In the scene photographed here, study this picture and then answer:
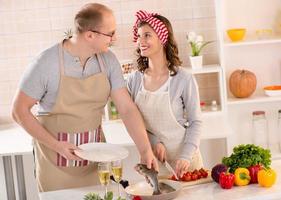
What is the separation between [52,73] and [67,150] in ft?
1.24

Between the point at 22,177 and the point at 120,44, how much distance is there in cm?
123

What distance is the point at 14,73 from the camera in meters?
4.77

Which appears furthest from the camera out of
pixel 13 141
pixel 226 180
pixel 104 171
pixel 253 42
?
pixel 253 42

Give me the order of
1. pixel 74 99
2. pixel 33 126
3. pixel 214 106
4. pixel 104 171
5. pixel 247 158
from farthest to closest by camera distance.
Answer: pixel 214 106
pixel 74 99
pixel 33 126
pixel 247 158
pixel 104 171

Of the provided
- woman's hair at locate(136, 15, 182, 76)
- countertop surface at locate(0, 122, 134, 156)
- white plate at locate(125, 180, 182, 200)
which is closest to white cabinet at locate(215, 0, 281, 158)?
countertop surface at locate(0, 122, 134, 156)

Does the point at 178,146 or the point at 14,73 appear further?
the point at 14,73

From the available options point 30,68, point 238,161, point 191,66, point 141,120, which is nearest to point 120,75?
point 141,120

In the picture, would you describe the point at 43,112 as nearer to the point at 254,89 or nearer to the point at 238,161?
the point at 238,161

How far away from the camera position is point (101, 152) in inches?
112

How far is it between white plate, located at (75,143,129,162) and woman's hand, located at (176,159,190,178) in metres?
0.30

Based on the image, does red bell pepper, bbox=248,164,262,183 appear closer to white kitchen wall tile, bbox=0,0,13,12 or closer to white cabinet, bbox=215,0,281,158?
white cabinet, bbox=215,0,281,158

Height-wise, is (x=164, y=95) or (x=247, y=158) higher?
(x=164, y=95)

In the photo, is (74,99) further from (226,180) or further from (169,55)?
(226,180)

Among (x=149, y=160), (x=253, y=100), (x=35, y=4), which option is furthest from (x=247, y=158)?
(x=35, y=4)
